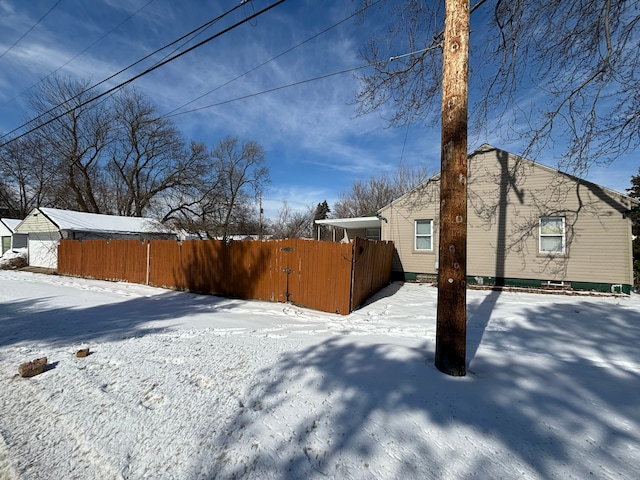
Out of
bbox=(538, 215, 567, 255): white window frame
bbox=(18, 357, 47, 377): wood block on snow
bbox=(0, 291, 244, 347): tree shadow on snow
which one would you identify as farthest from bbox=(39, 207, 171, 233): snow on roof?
bbox=(538, 215, 567, 255): white window frame

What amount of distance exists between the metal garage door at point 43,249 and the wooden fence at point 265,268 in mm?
6903

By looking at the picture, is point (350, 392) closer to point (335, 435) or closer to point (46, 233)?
point (335, 435)

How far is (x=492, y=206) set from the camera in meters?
9.87

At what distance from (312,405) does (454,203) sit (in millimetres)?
2402

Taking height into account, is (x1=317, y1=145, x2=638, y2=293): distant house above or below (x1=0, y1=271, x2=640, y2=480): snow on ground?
above

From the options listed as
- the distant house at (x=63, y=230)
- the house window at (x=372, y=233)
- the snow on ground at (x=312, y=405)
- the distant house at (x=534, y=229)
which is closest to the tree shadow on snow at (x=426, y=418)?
the snow on ground at (x=312, y=405)

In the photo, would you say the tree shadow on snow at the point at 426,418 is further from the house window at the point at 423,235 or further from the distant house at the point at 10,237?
the distant house at the point at 10,237

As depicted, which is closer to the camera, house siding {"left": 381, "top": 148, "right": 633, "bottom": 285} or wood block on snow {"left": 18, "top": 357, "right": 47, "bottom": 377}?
wood block on snow {"left": 18, "top": 357, "right": 47, "bottom": 377}

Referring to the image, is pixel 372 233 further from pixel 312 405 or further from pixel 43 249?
pixel 43 249

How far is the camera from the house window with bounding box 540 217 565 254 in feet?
29.8

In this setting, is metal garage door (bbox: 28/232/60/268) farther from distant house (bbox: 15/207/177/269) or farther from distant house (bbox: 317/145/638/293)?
distant house (bbox: 317/145/638/293)

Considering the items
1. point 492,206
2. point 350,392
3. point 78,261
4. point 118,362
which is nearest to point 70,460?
point 118,362

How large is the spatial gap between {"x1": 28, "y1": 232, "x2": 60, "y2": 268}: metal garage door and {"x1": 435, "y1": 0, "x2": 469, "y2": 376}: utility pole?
2015 centimetres

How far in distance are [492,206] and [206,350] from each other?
32.9ft
